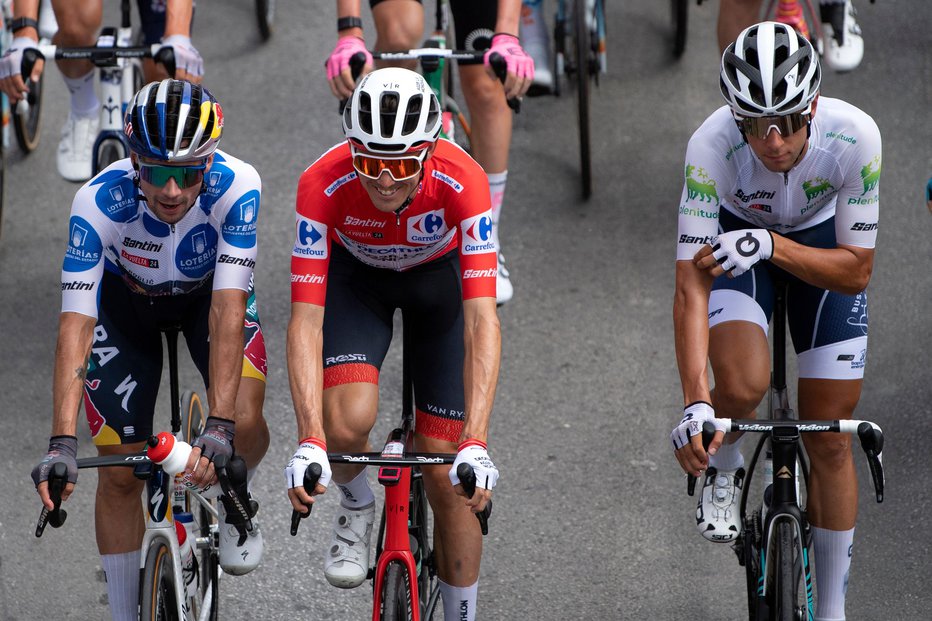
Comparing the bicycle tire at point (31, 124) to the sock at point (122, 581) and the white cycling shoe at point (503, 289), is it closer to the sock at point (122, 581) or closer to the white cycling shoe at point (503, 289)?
the white cycling shoe at point (503, 289)

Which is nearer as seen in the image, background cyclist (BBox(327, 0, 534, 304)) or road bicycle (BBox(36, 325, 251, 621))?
road bicycle (BBox(36, 325, 251, 621))

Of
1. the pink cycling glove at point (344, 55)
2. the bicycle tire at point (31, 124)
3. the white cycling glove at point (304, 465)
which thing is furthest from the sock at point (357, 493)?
the bicycle tire at point (31, 124)

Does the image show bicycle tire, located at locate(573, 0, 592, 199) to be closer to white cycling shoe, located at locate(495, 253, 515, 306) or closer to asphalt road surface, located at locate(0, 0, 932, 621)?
asphalt road surface, located at locate(0, 0, 932, 621)

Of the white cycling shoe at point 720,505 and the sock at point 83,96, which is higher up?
the sock at point 83,96

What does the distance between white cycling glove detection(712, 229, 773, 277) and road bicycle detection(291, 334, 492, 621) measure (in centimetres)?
98

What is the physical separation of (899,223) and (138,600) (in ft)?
15.7

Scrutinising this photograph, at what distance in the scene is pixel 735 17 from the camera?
6.57 metres

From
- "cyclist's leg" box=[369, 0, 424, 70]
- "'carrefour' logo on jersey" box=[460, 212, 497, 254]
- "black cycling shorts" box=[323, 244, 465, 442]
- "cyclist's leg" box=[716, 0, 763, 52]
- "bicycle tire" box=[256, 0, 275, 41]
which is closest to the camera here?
"'carrefour' logo on jersey" box=[460, 212, 497, 254]

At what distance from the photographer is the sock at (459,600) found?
4.10 m

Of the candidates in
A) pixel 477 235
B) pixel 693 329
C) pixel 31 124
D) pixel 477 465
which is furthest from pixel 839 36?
pixel 31 124

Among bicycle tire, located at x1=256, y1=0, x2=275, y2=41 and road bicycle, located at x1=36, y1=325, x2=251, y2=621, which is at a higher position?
bicycle tire, located at x1=256, y1=0, x2=275, y2=41

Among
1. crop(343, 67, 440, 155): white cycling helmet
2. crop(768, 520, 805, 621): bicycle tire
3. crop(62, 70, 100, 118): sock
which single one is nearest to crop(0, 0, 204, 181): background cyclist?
crop(62, 70, 100, 118): sock

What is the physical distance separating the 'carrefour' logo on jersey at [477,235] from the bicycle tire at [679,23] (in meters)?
4.71

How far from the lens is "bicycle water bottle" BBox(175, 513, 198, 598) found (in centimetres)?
411
